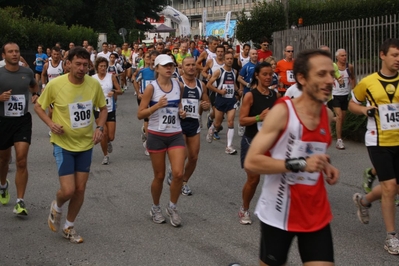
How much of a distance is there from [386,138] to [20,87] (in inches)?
177

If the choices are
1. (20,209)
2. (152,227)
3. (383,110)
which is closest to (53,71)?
(20,209)

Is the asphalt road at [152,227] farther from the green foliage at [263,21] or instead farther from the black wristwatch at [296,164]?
the green foliage at [263,21]

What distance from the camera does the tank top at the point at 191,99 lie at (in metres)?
8.88

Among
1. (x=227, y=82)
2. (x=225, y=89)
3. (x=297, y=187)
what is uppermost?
(x=227, y=82)

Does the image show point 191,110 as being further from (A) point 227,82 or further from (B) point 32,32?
(B) point 32,32

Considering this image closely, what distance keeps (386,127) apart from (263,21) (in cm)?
2309

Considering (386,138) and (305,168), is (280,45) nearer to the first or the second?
(386,138)

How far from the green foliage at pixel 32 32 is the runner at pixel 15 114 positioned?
24.4 meters

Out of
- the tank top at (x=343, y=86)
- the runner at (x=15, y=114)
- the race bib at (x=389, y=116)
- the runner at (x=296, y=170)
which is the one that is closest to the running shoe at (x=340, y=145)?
the tank top at (x=343, y=86)

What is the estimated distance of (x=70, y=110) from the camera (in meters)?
6.92

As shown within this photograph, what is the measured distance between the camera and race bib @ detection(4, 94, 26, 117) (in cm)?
828

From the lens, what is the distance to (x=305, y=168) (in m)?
3.82

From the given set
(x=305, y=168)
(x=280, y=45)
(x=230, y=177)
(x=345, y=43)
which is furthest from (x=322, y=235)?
(x=280, y=45)

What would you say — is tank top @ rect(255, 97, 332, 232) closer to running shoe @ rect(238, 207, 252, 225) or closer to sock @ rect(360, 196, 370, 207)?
sock @ rect(360, 196, 370, 207)
